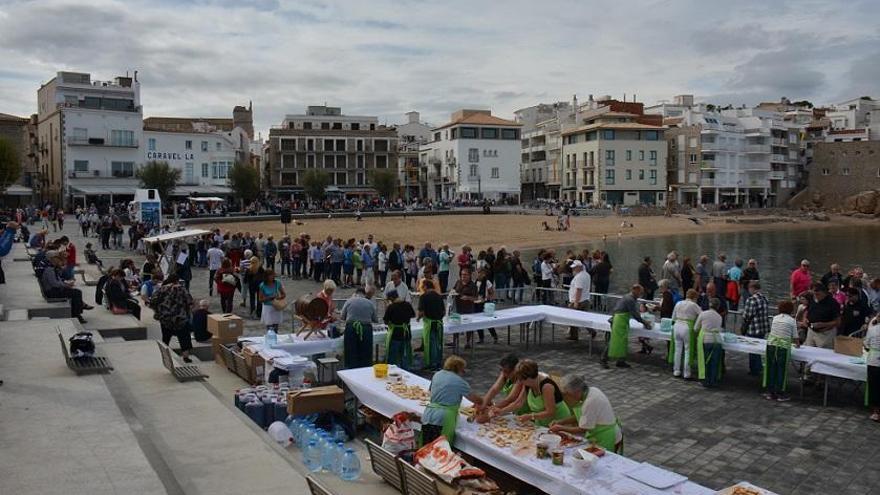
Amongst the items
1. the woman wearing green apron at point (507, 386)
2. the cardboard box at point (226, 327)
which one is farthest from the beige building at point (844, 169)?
the woman wearing green apron at point (507, 386)

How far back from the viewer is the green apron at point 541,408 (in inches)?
281

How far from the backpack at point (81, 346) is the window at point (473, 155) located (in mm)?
80789

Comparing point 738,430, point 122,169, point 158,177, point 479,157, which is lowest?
point 738,430

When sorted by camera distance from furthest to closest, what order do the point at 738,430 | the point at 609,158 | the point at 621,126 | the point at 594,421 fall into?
the point at 609,158, the point at 621,126, the point at 738,430, the point at 594,421

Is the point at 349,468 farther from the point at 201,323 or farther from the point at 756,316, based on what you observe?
the point at 756,316

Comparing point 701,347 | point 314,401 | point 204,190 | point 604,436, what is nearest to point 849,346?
point 701,347

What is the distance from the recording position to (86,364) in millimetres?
9953

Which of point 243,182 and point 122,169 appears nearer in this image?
point 122,169

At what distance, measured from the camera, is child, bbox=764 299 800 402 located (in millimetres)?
10555

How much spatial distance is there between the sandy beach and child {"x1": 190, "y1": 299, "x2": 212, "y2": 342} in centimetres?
3015

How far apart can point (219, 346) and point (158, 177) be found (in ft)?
179

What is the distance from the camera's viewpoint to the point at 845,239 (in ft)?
182

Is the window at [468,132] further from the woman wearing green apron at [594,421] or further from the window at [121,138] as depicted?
the woman wearing green apron at [594,421]

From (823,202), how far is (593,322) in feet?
301
